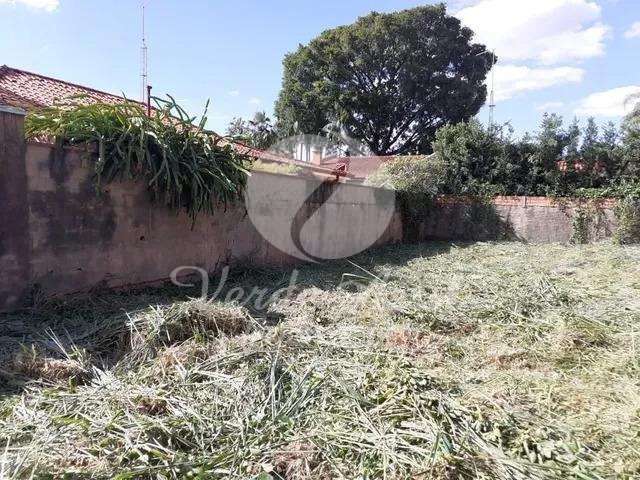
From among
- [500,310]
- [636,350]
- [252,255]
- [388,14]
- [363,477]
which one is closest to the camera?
[363,477]

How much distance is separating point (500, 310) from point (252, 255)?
387 centimetres

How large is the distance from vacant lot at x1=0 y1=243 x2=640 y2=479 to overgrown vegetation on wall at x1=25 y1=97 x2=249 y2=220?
1351mm

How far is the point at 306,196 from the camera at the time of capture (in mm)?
7871

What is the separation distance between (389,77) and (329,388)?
763 inches

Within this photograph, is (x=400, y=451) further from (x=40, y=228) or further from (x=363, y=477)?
(x=40, y=228)

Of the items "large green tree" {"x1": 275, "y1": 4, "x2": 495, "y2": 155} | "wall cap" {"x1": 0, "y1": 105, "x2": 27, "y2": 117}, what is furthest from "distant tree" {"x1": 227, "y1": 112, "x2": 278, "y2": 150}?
"wall cap" {"x1": 0, "y1": 105, "x2": 27, "y2": 117}

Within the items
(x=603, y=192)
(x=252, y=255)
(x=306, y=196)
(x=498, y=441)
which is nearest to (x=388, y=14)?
(x=603, y=192)

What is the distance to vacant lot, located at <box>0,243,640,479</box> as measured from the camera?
1994 millimetres

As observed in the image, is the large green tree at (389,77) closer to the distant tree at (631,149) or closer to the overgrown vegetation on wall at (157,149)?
the distant tree at (631,149)

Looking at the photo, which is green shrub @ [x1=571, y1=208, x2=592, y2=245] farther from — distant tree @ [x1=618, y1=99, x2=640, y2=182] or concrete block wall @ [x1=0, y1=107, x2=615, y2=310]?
concrete block wall @ [x1=0, y1=107, x2=615, y2=310]

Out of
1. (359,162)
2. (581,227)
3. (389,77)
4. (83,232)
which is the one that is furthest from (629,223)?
(389,77)

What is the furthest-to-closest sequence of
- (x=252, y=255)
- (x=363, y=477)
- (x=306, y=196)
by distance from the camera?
(x=306, y=196) → (x=252, y=255) → (x=363, y=477)

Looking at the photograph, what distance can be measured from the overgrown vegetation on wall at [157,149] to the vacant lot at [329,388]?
4.43 ft

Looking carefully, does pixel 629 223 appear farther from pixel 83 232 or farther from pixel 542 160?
pixel 83 232
